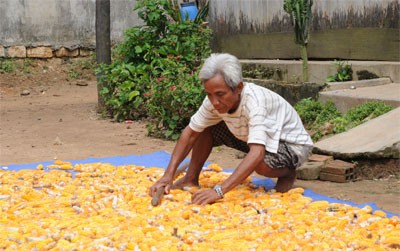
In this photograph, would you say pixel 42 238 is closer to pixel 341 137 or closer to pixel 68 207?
pixel 68 207

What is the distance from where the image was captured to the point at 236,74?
11.9 feet

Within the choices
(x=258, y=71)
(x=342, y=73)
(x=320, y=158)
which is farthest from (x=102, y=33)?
(x=320, y=158)

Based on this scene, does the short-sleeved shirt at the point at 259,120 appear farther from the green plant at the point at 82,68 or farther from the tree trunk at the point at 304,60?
the green plant at the point at 82,68

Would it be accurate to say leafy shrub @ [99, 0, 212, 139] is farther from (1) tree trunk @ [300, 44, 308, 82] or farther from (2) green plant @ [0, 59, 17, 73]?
(2) green plant @ [0, 59, 17, 73]

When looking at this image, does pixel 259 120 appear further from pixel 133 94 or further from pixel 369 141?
pixel 133 94

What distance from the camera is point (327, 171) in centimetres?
476

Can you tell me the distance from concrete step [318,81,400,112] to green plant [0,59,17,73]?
7.49 meters

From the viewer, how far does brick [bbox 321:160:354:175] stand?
4.68m

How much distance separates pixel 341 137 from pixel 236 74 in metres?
2.07

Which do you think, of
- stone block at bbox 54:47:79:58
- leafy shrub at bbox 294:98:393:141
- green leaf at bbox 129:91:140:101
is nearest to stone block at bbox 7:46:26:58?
stone block at bbox 54:47:79:58

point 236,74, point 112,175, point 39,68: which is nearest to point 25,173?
point 112,175

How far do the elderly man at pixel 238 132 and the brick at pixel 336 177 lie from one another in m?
0.66

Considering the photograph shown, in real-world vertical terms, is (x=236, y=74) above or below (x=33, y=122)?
above

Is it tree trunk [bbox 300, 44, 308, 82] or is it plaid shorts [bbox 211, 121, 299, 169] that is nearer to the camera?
plaid shorts [bbox 211, 121, 299, 169]
